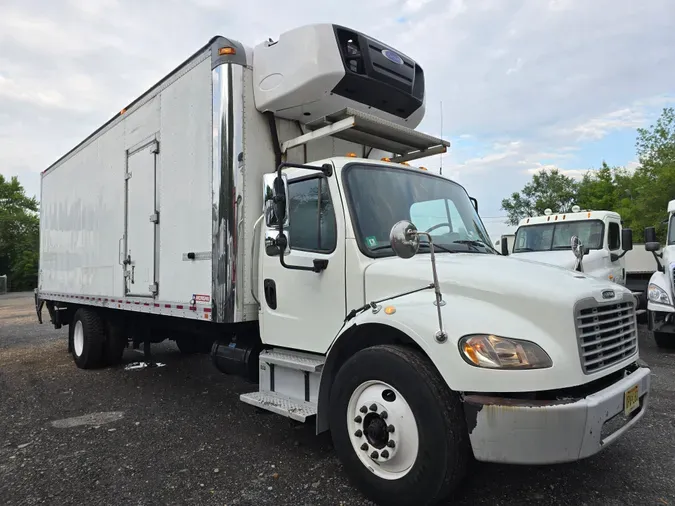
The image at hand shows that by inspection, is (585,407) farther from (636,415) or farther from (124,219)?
(124,219)

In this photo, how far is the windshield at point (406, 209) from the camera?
11.6 ft

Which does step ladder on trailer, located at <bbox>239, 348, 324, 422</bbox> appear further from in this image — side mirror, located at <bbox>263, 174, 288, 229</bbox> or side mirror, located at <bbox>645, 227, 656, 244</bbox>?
side mirror, located at <bbox>645, 227, 656, 244</bbox>

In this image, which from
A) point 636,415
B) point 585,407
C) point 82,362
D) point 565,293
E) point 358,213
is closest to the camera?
point 585,407

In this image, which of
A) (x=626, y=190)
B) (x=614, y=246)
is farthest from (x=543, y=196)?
(x=614, y=246)

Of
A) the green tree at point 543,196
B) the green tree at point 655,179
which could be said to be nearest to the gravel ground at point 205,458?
the green tree at point 655,179

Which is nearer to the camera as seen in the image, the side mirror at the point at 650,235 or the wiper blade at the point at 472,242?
the wiper blade at the point at 472,242

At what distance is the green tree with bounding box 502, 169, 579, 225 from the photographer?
169ft

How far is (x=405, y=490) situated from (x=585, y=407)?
42.3 inches

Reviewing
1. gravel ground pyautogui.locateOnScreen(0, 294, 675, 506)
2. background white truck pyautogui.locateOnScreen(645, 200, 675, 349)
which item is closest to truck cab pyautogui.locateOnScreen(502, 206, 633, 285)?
background white truck pyautogui.locateOnScreen(645, 200, 675, 349)

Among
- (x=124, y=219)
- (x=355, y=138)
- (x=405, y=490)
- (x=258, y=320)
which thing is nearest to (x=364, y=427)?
(x=405, y=490)

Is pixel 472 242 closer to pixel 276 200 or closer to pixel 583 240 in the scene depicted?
pixel 276 200

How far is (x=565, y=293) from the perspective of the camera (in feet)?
8.91

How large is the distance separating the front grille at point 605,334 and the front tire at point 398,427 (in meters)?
0.77

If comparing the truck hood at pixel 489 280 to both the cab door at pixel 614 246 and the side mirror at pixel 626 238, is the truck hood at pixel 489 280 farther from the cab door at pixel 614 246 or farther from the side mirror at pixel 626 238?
the cab door at pixel 614 246
